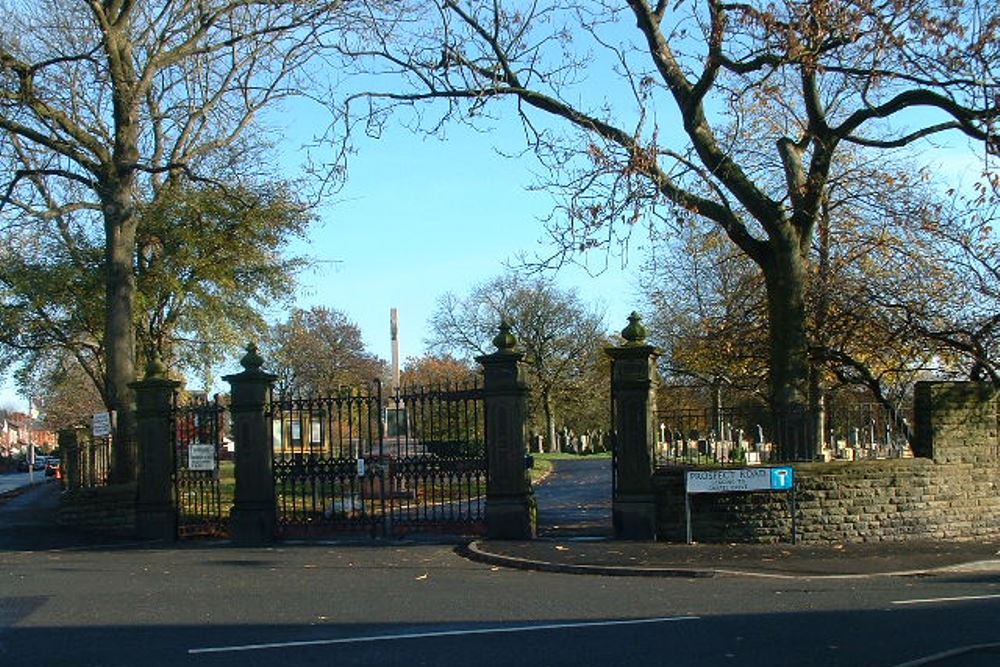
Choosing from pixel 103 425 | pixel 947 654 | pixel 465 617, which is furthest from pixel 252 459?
pixel 947 654

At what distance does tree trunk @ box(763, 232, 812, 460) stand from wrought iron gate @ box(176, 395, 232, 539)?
9.97 m

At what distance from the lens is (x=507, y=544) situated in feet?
58.5

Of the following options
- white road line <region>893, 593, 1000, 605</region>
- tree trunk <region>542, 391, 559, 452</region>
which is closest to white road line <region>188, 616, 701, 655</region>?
white road line <region>893, 593, 1000, 605</region>

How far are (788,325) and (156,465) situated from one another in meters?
11.8

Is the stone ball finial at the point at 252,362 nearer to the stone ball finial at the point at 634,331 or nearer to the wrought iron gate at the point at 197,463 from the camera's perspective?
the wrought iron gate at the point at 197,463

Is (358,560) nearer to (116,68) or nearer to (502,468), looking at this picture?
(502,468)

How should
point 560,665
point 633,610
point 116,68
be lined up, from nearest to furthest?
point 560,665 → point 633,610 → point 116,68

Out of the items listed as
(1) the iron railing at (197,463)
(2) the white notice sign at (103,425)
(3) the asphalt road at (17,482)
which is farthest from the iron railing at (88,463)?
(3) the asphalt road at (17,482)

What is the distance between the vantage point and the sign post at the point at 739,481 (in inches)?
678

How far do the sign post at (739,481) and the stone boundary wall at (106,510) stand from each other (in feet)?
34.7

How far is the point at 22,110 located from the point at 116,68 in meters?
2.25

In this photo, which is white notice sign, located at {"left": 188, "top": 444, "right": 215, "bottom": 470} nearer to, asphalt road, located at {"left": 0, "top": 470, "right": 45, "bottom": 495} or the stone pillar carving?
the stone pillar carving

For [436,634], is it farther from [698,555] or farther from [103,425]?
[103,425]

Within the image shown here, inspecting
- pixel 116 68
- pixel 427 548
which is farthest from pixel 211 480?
pixel 116 68
